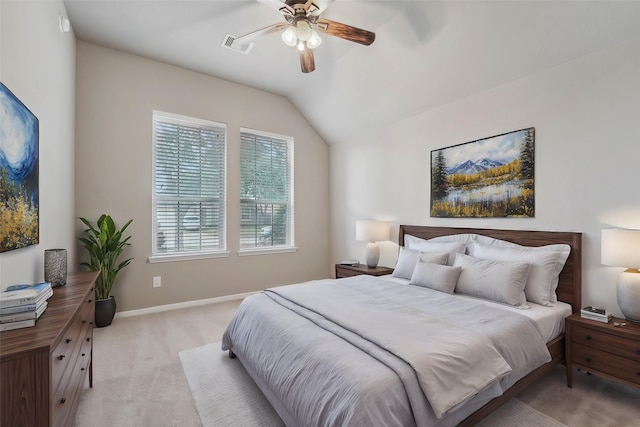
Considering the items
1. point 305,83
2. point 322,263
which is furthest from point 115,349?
point 305,83

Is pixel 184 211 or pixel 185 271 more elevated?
pixel 184 211

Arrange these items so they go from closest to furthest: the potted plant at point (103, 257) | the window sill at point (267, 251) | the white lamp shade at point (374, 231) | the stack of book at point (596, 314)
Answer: the stack of book at point (596, 314), the potted plant at point (103, 257), the white lamp shade at point (374, 231), the window sill at point (267, 251)

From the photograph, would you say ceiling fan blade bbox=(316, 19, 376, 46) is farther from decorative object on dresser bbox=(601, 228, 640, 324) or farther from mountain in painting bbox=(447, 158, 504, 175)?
decorative object on dresser bbox=(601, 228, 640, 324)

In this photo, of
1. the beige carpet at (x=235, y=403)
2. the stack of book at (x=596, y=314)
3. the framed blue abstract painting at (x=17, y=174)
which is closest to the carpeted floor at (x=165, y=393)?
the beige carpet at (x=235, y=403)

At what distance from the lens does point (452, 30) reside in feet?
8.89

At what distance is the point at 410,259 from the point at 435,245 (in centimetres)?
36

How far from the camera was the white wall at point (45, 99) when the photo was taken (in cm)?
162

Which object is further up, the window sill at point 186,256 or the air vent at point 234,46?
the air vent at point 234,46

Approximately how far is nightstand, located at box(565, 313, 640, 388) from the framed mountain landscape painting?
3.39ft

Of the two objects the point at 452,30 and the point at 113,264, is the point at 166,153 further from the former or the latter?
the point at 452,30

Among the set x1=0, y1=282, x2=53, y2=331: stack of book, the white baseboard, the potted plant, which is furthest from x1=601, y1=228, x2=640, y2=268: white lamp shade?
the potted plant

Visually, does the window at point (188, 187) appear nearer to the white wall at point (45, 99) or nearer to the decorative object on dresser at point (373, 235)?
the white wall at point (45, 99)

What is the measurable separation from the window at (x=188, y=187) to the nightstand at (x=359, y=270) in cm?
171

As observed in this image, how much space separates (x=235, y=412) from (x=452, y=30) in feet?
11.6
